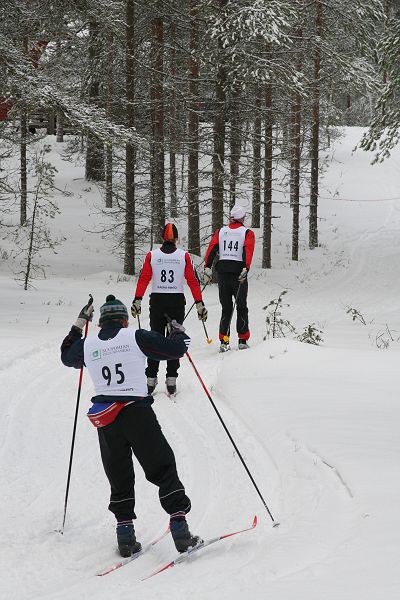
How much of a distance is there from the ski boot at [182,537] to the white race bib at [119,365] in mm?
977

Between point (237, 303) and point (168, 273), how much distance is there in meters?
2.49

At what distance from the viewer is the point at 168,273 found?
9.23 metres

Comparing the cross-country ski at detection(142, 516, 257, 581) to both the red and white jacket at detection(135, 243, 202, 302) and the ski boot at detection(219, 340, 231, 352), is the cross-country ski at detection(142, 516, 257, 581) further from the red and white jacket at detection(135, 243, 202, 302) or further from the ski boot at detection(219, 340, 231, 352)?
the ski boot at detection(219, 340, 231, 352)

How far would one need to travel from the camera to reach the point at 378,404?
7293 mm

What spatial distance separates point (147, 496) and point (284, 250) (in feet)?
73.0

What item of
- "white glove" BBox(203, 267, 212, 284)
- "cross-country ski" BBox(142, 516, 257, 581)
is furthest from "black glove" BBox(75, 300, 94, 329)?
"white glove" BBox(203, 267, 212, 284)

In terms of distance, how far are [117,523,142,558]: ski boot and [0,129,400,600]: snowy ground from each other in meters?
0.10

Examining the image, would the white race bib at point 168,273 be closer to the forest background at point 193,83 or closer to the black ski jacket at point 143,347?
the black ski jacket at point 143,347

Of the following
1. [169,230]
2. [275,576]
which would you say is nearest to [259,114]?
[169,230]

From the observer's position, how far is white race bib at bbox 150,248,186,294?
30.3 ft

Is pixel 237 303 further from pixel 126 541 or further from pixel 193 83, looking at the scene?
pixel 193 83

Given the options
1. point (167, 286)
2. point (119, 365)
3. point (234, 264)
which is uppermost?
point (234, 264)

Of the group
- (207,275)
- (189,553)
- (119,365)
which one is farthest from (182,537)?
(207,275)

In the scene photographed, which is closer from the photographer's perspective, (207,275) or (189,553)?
(189,553)
